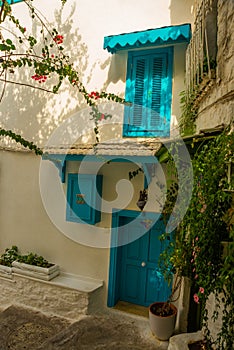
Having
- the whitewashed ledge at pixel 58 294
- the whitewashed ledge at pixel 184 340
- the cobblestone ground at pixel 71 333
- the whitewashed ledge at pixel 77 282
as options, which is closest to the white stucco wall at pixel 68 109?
the whitewashed ledge at pixel 77 282

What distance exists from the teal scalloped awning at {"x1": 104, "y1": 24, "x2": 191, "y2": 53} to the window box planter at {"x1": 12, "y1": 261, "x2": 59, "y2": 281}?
15.5 ft

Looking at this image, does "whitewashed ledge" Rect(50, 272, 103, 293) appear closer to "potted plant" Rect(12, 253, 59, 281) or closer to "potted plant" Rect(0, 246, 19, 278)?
"potted plant" Rect(12, 253, 59, 281)

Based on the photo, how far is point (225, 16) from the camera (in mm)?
3072

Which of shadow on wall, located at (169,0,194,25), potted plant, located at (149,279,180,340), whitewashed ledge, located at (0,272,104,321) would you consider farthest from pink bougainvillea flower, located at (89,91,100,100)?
whitewashed ledge, located at (0,272,104,321)

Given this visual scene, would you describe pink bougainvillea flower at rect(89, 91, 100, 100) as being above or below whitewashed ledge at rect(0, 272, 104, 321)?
above

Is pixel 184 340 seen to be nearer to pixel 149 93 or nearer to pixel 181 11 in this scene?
pixel 149 93

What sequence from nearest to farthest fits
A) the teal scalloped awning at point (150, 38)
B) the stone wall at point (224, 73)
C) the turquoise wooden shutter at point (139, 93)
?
the stone wall at point (224, 73) → the teal scalloped awning at point (150, 38) → the turquoise wooden shutter at point (139, 93)

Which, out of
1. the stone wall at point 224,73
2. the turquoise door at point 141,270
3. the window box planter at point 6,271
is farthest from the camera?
the window box planter at point 6,271

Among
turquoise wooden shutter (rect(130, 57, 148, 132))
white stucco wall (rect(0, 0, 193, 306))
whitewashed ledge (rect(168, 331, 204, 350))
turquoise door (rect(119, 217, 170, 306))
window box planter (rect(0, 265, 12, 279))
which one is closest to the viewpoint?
whitewashed ledge (rect(168, 331, 204, 350))

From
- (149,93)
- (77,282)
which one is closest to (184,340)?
(77,282)

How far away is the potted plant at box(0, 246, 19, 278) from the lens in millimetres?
6613

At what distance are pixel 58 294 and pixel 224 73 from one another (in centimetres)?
521

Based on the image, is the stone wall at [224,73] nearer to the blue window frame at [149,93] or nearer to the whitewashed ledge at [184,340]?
the blue window frame at [149,93]

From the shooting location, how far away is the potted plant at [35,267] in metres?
6.22
